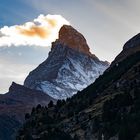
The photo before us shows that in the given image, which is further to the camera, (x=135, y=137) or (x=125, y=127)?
(x=125, y=127)

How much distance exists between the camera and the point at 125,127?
19675cm

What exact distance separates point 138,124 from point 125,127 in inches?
204

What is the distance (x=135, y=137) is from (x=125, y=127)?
503 inches

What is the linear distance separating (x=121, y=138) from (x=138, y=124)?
927cm

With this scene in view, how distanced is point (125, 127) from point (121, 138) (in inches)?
269

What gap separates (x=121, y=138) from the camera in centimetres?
19125

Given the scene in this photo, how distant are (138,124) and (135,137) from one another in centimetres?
1170

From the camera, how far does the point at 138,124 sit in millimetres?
195250
